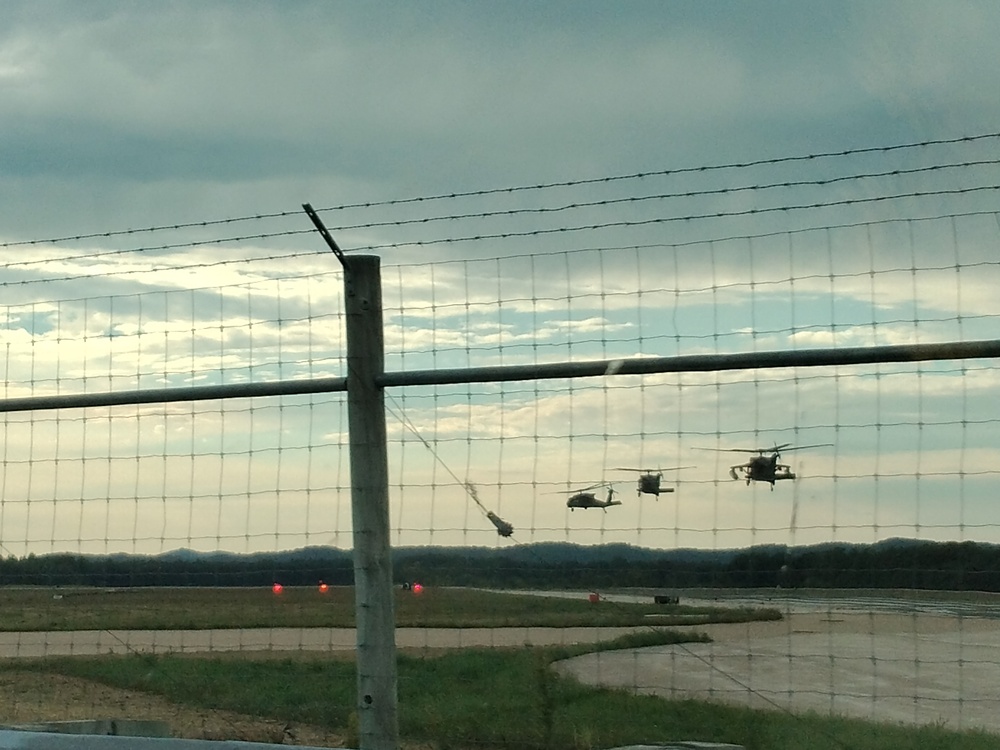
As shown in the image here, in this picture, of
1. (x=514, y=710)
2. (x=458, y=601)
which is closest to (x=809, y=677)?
(x=514, y=710)

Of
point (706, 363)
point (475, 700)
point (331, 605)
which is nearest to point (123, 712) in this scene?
point (331, 605)

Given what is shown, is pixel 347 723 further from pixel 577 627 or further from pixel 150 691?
pixel 577 627

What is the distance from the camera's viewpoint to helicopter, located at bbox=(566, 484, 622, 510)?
4.90 m

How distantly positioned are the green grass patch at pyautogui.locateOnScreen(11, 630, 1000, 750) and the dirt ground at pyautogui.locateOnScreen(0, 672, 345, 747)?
0.60 ft

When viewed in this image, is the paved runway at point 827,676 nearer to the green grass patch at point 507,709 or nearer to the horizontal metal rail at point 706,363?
the green grass patch at point 507,709

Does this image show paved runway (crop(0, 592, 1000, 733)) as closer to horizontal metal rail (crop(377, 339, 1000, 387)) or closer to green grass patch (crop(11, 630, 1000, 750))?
green grass patch (crop(11, 630, 1000, 750))

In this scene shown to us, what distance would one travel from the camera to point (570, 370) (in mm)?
4957

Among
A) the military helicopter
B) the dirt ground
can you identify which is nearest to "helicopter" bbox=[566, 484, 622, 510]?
the military helicopter

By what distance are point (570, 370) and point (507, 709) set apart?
4.91 meters

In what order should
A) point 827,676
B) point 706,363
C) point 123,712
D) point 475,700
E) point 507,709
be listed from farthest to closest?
1. point 827,676
2. point 123,712
3. point 475,700
4. point 507,709
5. point 706,363

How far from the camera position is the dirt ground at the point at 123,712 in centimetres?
863

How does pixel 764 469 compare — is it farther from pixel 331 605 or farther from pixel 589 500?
pixel 331 605

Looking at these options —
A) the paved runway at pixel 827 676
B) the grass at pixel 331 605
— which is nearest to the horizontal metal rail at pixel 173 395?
the grass at pixel 331 605

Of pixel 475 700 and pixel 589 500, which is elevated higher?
pixel 589 500
